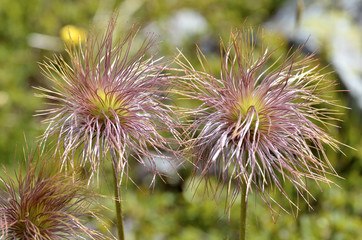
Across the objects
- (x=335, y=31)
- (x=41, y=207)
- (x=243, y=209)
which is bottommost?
(x=41, y=207)

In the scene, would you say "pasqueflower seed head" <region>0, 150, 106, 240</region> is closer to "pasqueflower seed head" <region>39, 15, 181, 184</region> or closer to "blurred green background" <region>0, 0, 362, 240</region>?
"pasqueflower seed head" <region>39, 15, 181, 184</region>

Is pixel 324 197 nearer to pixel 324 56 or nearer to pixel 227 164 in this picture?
pixel 324 56

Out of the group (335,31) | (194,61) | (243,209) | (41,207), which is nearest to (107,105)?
(41,207)

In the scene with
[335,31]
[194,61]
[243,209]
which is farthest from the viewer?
[335,31]

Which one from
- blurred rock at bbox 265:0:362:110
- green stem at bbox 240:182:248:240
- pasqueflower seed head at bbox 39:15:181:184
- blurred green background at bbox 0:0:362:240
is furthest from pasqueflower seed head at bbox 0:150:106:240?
blurred rock at bbox 265:0:362:110

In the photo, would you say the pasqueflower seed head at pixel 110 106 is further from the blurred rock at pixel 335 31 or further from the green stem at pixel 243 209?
the blurred rock at pixel 335 31

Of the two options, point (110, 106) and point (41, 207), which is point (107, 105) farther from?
point (41, 207)

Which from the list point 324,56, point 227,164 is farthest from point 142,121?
point 324,56

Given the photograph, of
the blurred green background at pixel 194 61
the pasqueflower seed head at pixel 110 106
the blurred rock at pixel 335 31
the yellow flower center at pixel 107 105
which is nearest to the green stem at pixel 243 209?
the pasqueflower seed head at pixel 110 106
